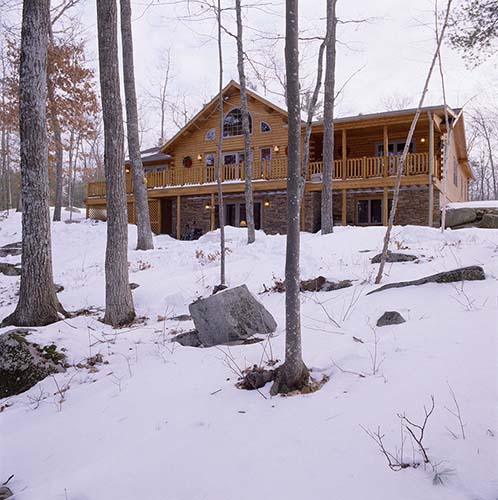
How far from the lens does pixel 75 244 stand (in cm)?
1442

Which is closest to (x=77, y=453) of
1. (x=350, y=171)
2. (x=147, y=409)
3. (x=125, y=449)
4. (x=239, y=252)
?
(x=125, y=449)

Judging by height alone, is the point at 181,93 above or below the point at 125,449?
above

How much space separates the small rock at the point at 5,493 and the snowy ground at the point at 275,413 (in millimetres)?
44

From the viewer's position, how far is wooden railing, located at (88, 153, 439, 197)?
15250mm

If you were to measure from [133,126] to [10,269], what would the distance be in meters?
5.82

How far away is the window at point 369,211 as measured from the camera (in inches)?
694

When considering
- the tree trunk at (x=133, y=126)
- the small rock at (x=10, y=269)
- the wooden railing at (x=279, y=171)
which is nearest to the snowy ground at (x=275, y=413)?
the small rock at (x=10, y=269)

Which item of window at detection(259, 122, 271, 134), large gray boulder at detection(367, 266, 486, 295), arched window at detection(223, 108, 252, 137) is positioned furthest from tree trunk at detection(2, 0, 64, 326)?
arched window at detection(223, 108, 252, 137)

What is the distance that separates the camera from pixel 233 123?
20062mm

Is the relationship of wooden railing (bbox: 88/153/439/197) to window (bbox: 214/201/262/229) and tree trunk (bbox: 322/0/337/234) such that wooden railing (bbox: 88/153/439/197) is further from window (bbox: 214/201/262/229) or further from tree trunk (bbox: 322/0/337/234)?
tree trunk (bbox: 322/0/337/234)

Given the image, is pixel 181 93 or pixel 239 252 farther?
pixel 181 93

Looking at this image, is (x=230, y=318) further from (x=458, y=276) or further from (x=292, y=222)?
(x=458, y=276)

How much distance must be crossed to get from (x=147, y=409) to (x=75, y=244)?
12.7 meters

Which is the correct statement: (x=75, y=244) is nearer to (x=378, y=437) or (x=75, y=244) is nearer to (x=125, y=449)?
(x=125, y=449)
